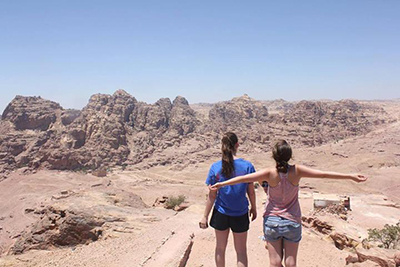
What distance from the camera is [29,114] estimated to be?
174ft

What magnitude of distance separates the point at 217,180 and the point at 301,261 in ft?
15.6

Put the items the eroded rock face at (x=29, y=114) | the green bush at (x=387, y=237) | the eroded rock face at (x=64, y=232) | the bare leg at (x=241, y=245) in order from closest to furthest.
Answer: the bare leg at (x=241, y=245) < the green bush at (x=387, y=237) < the eroded rock face at (x=64, y=232) < the eroded rock face at (x=29, y=114)

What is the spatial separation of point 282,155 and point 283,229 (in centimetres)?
86

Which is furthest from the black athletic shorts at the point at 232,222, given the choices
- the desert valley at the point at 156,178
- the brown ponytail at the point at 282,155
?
the desert valley at the point at 156,178

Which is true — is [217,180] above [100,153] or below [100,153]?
above

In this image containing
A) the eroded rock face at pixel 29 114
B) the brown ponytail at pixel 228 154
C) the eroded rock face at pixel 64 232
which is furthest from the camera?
the eroded rock face at pixel 29 114

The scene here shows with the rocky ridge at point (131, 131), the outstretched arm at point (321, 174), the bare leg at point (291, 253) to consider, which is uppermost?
the outstretched arm at point (321, 174)

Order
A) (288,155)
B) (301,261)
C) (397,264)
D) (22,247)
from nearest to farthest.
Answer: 1. (288,155)
2. (397,264)
3. (301,261)
4. (22,247)

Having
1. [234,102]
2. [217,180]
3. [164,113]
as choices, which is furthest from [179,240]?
[234,102]

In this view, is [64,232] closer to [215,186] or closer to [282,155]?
[215,186]

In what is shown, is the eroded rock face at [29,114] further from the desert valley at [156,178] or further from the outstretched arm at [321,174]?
the outstretched arm at [321,174]

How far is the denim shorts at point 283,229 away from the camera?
11.7ft

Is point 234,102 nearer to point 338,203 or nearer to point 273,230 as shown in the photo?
point 338,203

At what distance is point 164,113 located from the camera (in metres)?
68.6
